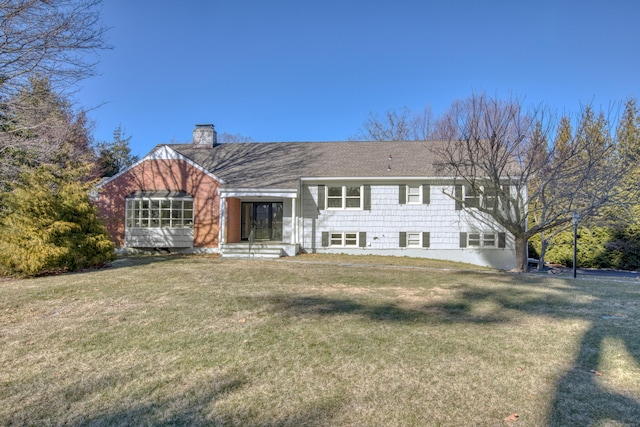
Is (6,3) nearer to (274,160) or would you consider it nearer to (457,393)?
(457,393)

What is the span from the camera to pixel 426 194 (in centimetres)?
1672

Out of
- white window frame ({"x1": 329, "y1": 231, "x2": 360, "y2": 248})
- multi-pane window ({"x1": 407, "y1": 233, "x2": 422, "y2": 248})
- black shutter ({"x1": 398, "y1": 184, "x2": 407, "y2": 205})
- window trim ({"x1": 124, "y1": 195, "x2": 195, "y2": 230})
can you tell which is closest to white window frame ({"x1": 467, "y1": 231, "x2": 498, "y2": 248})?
multi-pane window ({"x1": 407, "y1": 233, "x2": 422, "y2": 248})

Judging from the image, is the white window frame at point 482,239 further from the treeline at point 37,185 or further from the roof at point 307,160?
the treeline at point 37,185

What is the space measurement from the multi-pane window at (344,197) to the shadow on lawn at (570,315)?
852cm

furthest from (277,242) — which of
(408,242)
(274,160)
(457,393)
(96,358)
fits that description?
(457,393)

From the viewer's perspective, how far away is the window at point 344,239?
55.8 feet

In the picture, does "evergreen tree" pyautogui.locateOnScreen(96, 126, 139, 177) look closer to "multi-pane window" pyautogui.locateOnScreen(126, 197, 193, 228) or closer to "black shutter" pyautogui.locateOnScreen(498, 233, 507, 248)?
"multi-pane window" pyautogui.locateOnScreen(126, 197, 193, 228)

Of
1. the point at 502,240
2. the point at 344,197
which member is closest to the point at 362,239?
the point at 344,197

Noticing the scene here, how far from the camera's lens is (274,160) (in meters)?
19.2

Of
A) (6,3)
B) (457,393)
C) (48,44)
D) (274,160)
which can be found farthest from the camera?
(274,160)

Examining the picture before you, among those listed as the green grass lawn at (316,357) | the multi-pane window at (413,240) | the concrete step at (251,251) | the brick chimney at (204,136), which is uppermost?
the brick chimney at (204,136)

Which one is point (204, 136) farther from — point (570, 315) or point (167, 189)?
point (570, 315)

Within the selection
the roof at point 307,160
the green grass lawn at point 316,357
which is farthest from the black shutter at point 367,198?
the green grass lawn at point 316,357

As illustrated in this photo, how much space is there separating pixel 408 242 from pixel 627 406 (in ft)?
45.5
